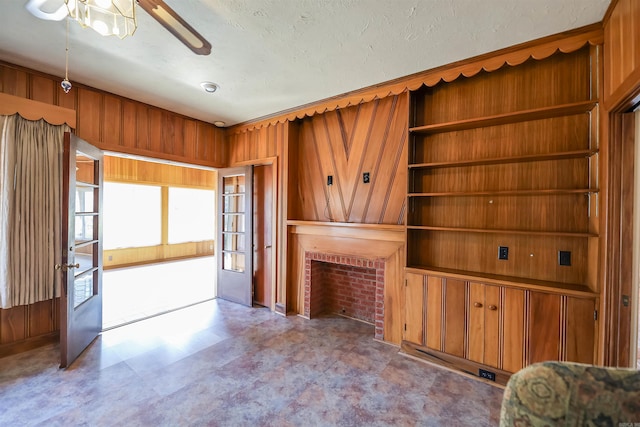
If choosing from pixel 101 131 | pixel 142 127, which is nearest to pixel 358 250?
pixel 142 127

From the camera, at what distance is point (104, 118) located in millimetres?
3186

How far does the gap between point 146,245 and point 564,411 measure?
826cm

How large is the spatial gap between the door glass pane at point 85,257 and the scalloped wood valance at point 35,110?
1.35 metres

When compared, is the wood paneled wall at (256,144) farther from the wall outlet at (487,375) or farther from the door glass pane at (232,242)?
the wall outlet at (487,375)

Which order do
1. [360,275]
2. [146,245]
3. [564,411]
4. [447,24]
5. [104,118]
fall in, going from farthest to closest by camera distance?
[146,245]
[360,275]
[104,118]
[447,24]
[564,411]

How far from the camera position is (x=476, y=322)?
95.4 inches

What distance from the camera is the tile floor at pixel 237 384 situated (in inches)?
74.6

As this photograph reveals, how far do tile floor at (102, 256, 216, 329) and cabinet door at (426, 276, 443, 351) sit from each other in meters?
3.49

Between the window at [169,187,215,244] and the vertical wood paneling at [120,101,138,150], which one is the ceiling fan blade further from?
the window at [169,187,215,244]

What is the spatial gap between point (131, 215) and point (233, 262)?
4.27 meters

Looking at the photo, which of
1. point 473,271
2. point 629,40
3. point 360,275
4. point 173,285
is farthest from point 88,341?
point 629,40

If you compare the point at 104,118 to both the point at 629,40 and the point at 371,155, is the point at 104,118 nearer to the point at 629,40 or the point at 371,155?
the point at 371,155

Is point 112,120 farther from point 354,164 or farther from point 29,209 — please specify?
point 354,164

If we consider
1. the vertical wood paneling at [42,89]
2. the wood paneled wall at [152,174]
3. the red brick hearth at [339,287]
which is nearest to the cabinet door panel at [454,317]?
the red brick hearth at [339,287]
